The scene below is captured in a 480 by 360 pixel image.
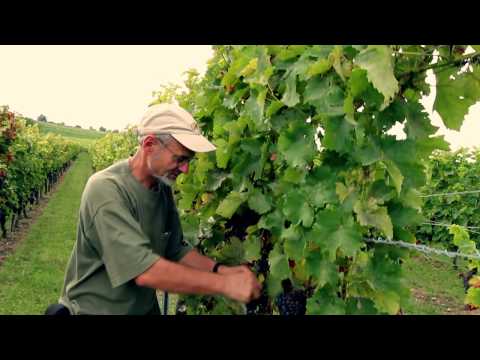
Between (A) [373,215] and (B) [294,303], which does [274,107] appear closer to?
(A) [373,215]

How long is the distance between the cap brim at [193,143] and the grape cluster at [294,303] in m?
0.82

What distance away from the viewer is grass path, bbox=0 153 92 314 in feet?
28.8

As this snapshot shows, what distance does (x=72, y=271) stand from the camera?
9.34 ft

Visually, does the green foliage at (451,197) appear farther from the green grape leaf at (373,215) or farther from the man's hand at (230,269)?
the green grape leaf at (373,215)

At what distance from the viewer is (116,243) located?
7.98ft

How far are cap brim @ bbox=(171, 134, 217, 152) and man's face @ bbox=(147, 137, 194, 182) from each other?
0.17ft

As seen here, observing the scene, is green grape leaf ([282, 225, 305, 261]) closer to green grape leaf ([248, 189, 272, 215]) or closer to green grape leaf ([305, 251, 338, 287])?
green grape leaf ([305, 251, 338, 287])

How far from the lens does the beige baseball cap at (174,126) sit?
2.69m

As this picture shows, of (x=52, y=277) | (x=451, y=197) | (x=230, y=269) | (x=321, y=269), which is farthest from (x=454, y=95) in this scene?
(x=451, y=197)
